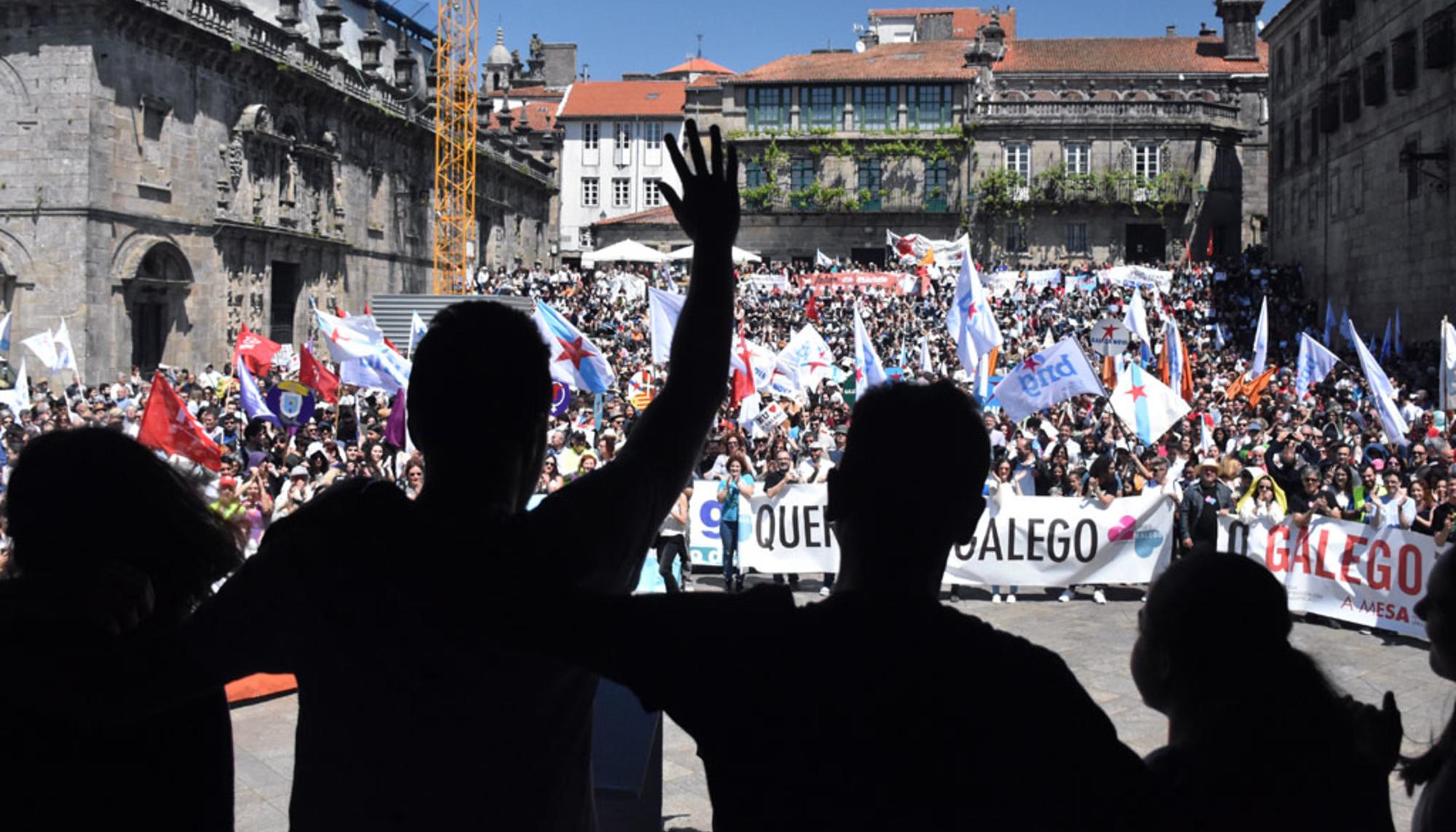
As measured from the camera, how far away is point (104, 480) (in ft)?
6.74

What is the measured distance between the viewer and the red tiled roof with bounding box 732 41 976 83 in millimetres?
60531

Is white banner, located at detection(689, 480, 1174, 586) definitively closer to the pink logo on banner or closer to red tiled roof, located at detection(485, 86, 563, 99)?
the pink logo on banner

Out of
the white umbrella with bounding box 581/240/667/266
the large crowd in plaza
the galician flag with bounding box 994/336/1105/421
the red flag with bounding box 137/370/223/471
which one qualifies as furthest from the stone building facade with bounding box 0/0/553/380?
the large crowd in plaza

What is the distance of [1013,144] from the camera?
5803cm

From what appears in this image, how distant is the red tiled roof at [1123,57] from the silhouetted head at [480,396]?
6607cm

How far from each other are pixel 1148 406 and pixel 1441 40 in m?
19.1

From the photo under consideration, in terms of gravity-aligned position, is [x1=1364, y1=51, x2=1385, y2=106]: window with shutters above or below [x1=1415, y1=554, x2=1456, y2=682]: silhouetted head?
above

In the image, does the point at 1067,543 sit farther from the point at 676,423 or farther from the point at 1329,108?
the point at 1329,108

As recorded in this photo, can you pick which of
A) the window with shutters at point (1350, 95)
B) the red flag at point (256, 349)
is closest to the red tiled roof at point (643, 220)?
the window with shutters at point (1350, 95)

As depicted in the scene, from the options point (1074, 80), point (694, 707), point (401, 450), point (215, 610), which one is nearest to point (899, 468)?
point (694, 707)

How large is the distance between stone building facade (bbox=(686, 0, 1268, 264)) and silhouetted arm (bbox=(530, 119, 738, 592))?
2239 inches

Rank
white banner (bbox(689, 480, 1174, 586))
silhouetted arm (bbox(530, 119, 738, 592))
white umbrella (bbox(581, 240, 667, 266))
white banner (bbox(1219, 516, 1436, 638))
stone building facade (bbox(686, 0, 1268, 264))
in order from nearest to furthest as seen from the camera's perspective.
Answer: silhouetted arm (bbox(530, 119, 738, 592)) < white banner (bbox(1219, 516, 1436, 638)) < white banner (bbox(689, 480, 1174, 586)) < white umbrella (bbox(581, 240, 667, 266)) < stone building facade (bbox(686, 0, 1268, 264))

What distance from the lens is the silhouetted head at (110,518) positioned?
203cm

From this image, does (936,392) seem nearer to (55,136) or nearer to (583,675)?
(583,675)
